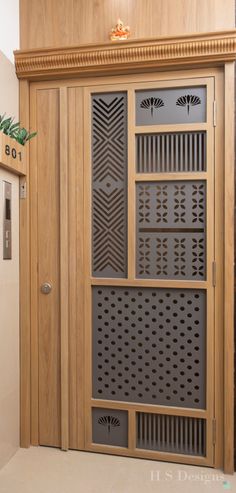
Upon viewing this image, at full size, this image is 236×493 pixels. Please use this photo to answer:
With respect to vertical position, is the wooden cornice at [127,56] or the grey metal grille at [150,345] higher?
the wooden cornice at [127,56]

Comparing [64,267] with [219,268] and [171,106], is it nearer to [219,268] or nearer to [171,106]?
[219,268]

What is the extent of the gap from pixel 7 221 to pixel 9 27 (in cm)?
102

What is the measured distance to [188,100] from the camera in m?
1.98

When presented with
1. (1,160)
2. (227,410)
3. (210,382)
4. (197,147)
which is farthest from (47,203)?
(227,410)

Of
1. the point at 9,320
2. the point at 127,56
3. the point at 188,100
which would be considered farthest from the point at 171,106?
the point at 9,320

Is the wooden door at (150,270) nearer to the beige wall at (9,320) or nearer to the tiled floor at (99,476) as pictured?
the tiled floor at (99,476)

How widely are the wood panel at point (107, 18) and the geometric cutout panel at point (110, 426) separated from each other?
2028 millimetres

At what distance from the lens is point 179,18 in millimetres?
1955

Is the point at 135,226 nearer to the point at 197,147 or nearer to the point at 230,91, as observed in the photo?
the point at 197,147

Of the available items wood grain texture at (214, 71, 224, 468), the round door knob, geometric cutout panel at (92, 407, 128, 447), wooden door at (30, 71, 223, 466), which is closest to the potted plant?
wooden door at (30, 71, 223, 466)

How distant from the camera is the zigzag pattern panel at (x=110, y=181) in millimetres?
2061

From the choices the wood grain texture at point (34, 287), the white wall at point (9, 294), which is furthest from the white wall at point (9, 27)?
the wood grain texture at point (34, 287)

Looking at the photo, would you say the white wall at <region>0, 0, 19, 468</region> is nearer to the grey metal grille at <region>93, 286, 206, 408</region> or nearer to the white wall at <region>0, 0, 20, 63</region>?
the white wall at <region>0, 0, 20, 63</region>

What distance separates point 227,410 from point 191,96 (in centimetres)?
163
